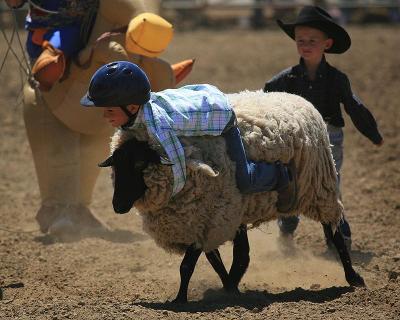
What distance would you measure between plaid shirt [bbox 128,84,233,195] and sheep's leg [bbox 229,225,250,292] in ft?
2.78

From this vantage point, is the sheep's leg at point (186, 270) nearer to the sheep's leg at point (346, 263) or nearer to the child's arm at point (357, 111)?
the sheep's leg at point (346, 263)

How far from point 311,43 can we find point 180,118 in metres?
1.50

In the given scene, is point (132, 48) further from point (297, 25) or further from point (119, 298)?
point (119, 298)

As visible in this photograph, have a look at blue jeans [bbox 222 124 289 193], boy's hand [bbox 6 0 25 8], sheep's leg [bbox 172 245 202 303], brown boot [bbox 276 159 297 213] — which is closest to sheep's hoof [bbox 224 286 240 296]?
sheep's leg [bbox 172 245 202 303]

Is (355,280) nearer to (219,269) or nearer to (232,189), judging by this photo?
(219,269)

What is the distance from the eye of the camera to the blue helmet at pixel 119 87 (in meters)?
4.73

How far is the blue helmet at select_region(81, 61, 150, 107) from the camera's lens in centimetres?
473

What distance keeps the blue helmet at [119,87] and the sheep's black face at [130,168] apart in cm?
27

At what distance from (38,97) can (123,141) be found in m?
2.19

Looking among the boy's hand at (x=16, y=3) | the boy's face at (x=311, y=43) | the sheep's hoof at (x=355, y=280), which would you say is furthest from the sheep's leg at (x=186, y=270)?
the boy's hand at (x=16, y=3)

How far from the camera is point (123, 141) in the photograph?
4.94 m

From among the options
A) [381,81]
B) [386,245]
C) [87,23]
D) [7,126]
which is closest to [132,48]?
[87,23]

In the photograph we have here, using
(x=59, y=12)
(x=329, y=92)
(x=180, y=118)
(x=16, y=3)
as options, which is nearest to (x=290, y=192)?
(x=180, y=118)

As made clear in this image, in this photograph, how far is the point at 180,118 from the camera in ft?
16.0
